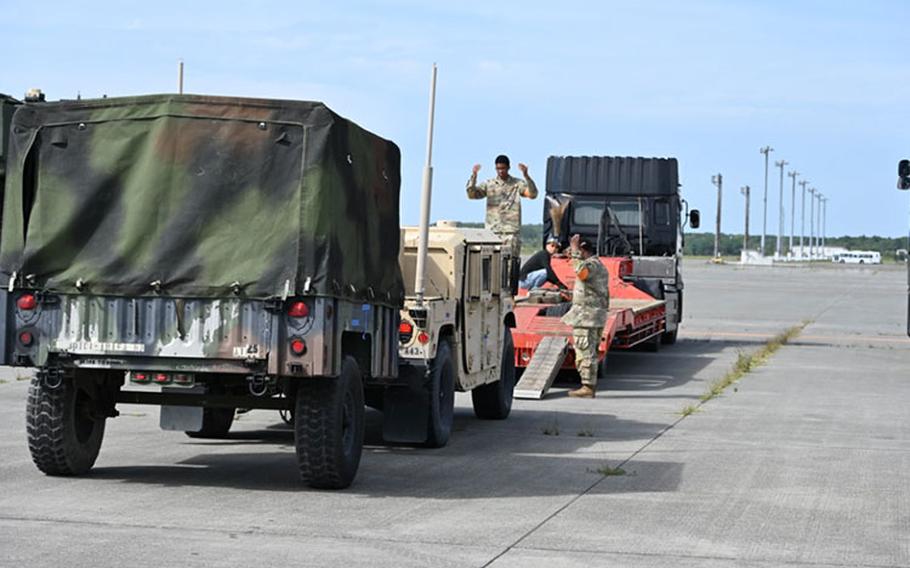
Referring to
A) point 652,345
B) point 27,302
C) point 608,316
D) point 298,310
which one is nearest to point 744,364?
point 608,316

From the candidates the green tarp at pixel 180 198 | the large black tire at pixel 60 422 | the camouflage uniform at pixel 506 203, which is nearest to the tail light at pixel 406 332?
the green tarp at pixel 180 198

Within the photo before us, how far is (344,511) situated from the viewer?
10789 millimetres

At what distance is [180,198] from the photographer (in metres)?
11.4

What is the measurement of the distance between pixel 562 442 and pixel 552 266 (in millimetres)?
11711

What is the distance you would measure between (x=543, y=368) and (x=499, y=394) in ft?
10.9

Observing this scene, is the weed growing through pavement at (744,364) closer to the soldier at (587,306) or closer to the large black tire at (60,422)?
the soldier at (587,306)

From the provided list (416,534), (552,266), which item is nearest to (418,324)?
(416,534)

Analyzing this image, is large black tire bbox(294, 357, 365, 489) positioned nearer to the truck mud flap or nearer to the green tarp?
the green tarp

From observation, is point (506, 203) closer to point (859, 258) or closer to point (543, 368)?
point (543, 368)

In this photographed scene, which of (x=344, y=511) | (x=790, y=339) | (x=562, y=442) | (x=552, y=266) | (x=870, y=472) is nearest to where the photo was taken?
(x=344, y=511)

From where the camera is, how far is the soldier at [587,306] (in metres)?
19.8

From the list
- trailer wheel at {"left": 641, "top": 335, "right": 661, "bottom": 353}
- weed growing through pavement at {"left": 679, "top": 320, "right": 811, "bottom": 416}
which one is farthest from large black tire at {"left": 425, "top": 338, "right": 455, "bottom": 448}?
trailer wheel at {"left": 641, "top": 335, "right": 661, "bottom": 353}

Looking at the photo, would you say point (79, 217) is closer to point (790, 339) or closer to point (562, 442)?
point (562, 442)

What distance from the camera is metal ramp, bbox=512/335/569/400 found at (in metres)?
19.9
